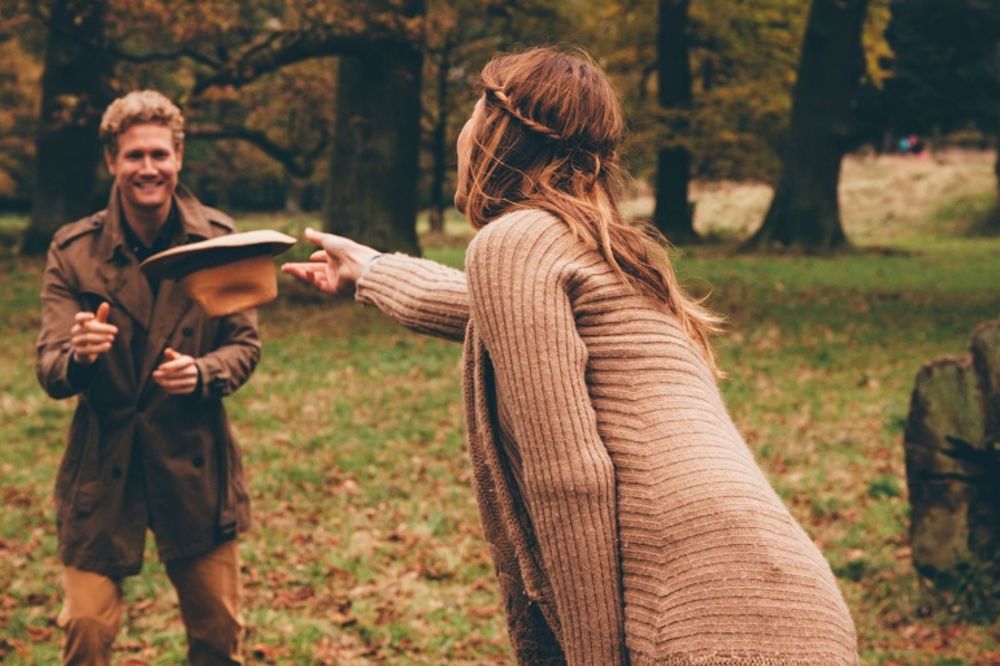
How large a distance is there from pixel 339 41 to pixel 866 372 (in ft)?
23.1

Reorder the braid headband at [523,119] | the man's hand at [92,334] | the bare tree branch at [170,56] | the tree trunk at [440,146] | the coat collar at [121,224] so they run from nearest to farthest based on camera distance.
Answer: the braid headband at [523,119] < the man's hand at [92,334] < the coat collar at [121,224] < the bare tree branch at [170,56] < the tree trunk at [440,146]

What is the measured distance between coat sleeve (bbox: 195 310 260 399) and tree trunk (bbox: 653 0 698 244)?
85.9 feet

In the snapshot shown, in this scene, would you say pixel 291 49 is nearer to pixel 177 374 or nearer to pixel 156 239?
pixel 156 239

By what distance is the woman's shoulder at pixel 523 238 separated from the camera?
2.45 m

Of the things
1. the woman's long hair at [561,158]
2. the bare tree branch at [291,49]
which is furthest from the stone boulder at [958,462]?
the bare tree branch at [291,49]

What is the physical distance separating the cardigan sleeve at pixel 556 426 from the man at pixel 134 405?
2.19m

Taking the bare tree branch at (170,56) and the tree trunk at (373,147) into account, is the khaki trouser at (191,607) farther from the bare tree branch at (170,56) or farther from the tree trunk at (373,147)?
the tree trunk at (373,147)

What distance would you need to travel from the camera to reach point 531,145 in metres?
2.63

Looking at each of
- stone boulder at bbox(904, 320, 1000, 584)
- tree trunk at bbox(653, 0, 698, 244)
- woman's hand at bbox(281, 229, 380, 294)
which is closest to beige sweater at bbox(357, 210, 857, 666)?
woman's hand at bbox(281, 229, 380, 294)

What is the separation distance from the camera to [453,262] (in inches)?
886

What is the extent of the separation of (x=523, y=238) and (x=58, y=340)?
249 centimetres

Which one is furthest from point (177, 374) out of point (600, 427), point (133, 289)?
point (600, 427)

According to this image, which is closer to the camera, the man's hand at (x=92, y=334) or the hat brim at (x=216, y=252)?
the hat brim at (x=216, y=252)

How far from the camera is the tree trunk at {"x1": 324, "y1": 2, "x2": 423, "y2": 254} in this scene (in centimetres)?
1661
